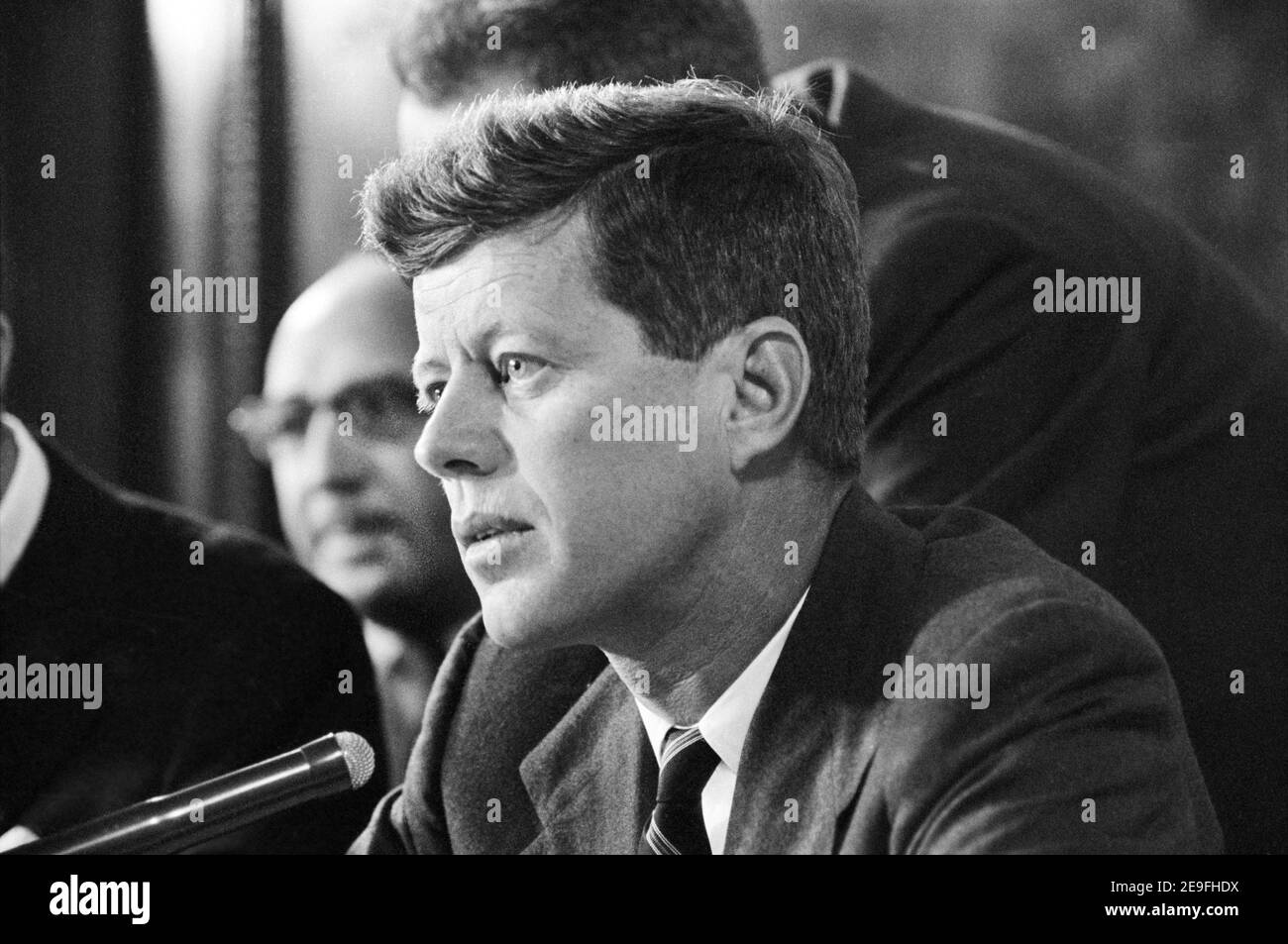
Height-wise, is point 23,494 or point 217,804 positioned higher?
point 23,494

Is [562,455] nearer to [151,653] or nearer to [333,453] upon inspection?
[333,453]

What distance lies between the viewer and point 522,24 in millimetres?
2295

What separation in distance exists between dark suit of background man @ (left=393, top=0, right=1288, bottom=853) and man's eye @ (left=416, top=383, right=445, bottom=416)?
0.41 meters

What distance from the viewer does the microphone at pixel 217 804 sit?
1933 mm

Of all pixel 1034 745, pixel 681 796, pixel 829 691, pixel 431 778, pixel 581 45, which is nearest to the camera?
pixel 1034 745

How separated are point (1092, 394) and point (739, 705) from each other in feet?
2.21

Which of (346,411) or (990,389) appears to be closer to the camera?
(990,389)

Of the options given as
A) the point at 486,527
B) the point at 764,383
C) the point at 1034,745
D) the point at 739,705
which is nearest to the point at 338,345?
the point at 486,527

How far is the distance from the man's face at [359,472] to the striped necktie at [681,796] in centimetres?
46

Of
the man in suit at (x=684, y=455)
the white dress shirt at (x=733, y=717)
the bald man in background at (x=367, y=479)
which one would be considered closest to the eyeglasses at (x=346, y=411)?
the bald man in background at (x=367, y=479)

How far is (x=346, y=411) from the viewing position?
2316 mm

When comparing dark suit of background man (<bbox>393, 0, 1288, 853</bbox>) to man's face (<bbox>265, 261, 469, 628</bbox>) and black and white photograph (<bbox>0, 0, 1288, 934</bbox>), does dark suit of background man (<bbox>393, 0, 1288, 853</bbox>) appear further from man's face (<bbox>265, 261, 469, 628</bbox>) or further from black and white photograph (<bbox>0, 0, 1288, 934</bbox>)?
man's face (<bbox>265, 261, 469, 628</bbox>)
